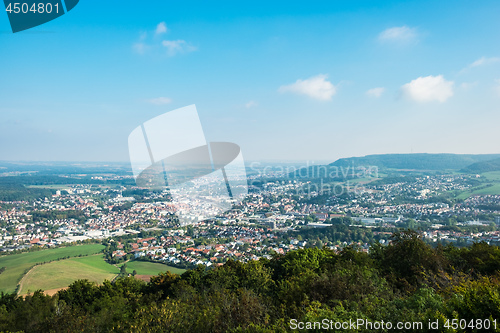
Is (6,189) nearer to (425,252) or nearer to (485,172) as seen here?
(425,252)

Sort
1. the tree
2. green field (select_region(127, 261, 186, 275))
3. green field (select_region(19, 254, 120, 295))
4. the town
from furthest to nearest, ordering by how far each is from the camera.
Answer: the town
green field (select_region(127, 261, 186, 275))
the tree
green field (select_region(19, 254, 120, 295))

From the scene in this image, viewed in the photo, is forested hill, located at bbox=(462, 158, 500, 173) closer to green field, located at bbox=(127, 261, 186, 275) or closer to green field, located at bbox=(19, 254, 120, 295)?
green field, located at bbox=(127, 261, 186, 275)

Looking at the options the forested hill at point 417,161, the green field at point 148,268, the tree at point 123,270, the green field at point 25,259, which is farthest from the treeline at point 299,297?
the forested hill at point 417,161

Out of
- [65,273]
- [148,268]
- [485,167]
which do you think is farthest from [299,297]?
[485,167]

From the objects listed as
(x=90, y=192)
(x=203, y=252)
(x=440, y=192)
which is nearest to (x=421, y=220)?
(x=440, y=192)

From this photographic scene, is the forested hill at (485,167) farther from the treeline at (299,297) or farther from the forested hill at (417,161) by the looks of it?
the treeline at (299,297)

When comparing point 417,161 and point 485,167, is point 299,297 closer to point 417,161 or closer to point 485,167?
point 485,167

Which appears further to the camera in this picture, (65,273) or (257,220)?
(257,220)

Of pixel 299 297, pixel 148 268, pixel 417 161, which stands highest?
pixel 417 161

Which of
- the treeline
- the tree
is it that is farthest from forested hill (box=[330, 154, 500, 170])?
the treeline
